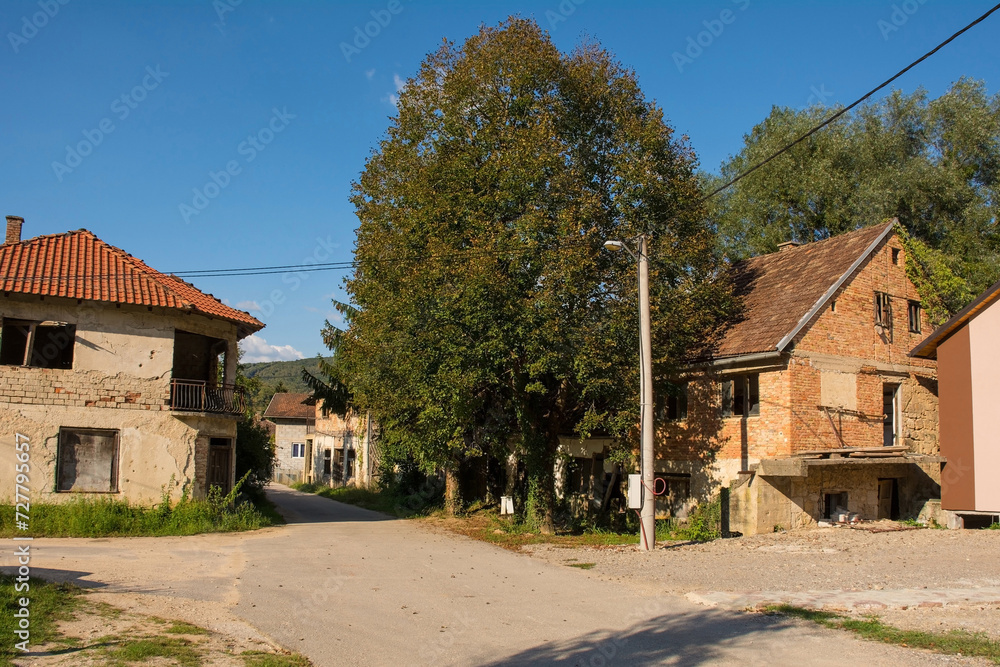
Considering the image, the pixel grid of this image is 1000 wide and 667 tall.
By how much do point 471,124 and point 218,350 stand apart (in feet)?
36.0

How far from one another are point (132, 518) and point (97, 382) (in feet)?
12.3

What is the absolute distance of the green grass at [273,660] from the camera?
25.2ft

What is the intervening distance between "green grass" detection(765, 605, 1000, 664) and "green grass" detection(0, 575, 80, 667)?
9001mm

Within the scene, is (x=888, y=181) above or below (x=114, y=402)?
above

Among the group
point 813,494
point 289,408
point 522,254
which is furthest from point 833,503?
point 289,408

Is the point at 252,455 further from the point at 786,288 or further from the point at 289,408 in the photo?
the point at 289,408

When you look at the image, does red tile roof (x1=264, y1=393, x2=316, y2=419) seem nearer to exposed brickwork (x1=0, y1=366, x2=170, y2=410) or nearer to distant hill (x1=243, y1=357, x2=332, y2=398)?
exposed brickwork (x1=0, y1=366, x2=170, y2=410)

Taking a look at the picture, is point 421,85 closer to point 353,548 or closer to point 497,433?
point 497,433

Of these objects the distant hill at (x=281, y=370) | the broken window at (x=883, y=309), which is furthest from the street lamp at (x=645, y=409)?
the distant hill at (x=281, y=370)

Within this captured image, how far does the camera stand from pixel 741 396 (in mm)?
21688

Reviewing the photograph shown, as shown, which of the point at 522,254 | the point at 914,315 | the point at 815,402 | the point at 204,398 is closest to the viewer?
the point at 522,254

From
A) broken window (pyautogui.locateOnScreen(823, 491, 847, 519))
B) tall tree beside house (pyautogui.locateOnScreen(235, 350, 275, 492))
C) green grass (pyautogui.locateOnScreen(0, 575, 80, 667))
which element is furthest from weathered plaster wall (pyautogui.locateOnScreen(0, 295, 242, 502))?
broken window (pyautogui.locateOnScreen(823, 491, 847, 519))

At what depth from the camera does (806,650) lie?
27.9 feet

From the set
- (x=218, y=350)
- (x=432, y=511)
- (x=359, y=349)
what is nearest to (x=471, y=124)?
(x=359, y=349)
